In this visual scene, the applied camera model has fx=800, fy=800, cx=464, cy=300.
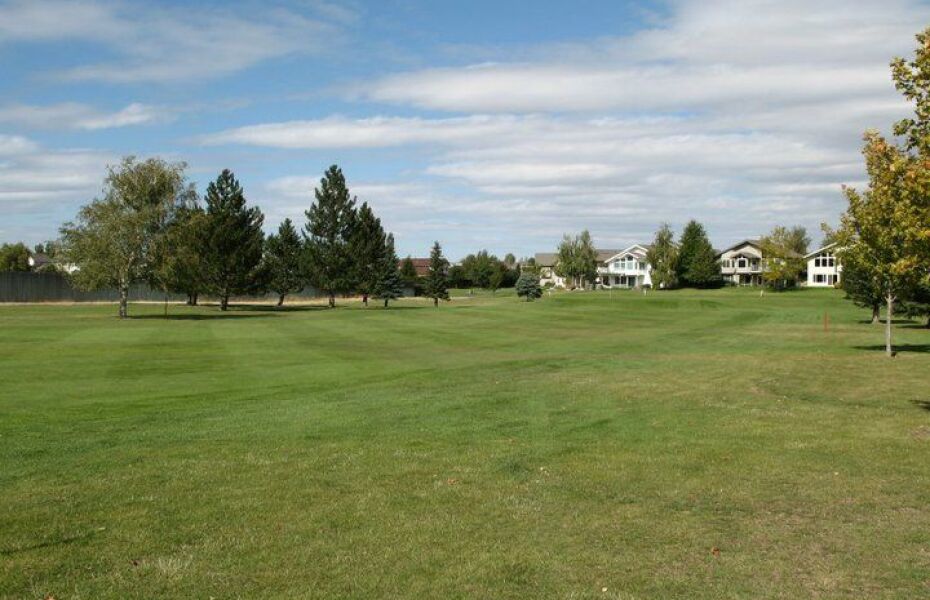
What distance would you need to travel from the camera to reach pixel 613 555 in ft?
24.4

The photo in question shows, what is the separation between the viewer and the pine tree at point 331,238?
308ft

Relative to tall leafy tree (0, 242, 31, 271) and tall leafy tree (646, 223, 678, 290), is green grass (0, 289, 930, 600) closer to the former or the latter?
tall leafy tree (646, 223, 678, 290)

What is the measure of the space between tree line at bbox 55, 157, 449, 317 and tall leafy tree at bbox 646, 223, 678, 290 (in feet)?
150

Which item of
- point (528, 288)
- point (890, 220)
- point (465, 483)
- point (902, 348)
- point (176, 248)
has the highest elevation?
point (176, 248)

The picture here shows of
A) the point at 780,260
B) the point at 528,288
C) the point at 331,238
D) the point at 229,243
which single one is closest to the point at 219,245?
the point at 229,243

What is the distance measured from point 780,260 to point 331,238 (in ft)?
208

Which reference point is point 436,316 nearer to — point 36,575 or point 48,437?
point 48,437

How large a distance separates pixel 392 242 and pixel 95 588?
311 feet

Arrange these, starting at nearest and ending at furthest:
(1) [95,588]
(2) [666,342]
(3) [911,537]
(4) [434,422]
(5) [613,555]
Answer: (1) [95,588] < (5) [613,555] < (3) [911,537] < (4) [434,422] < (2) [666,342]

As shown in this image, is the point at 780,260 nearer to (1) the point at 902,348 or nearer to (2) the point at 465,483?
(1) the point at 902,348

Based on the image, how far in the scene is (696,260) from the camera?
12888 centimetres

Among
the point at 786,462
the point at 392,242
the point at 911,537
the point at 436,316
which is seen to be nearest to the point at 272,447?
the point at 786,462

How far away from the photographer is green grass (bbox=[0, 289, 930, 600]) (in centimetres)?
689

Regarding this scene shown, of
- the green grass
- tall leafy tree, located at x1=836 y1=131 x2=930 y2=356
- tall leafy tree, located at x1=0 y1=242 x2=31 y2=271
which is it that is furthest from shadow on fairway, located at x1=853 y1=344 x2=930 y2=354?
tall leafy tree, located at x1=0 y1=242 x2=31 y2=271
